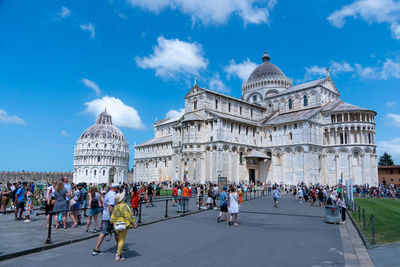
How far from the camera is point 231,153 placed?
45.2 m

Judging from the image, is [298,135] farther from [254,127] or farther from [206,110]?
[206,110]

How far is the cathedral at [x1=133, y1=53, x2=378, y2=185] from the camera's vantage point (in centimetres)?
4412

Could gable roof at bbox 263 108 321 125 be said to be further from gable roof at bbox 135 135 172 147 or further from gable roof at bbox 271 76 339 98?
gable roof at bbox 135 135 172 147

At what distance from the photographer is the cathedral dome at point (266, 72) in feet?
196

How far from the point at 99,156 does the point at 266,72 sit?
75270 mm

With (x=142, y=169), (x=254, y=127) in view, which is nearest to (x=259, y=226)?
(x=254, y=127)

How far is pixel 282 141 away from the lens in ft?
156

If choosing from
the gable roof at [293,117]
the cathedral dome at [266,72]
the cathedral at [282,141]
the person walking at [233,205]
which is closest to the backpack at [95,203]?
the person walking at [233,205]

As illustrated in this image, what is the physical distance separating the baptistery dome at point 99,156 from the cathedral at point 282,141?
220ft

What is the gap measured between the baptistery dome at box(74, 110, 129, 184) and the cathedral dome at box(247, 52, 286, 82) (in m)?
69.2

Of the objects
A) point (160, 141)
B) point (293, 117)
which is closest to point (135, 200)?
point (293, 117)

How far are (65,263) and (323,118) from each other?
4843 cm

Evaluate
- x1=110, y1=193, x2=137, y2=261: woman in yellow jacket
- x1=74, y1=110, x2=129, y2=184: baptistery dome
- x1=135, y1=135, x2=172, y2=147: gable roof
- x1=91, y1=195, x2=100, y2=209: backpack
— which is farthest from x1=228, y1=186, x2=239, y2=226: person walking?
x1=74, y1=110, x2=129, y2=184: baptistery dome

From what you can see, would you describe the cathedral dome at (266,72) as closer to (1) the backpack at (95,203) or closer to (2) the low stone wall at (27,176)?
(1) the backpack at (95,203)
